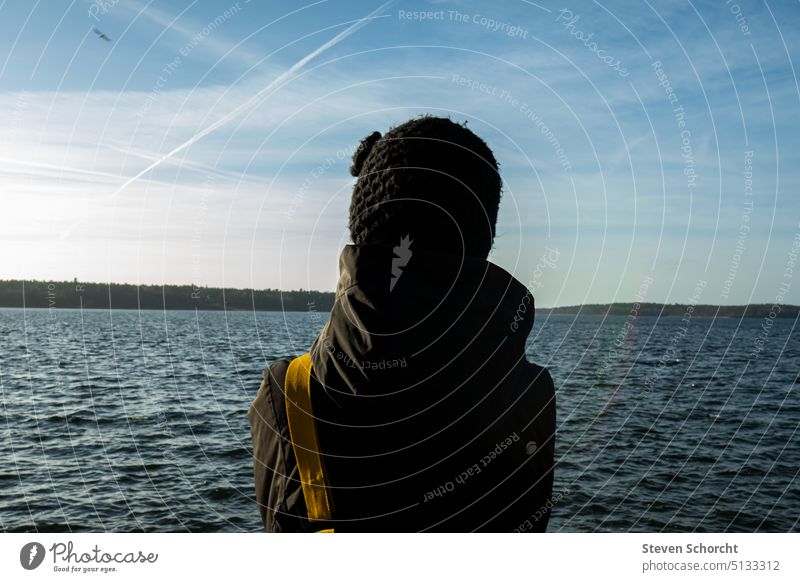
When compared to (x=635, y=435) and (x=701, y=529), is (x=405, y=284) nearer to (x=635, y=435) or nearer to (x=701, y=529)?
(x=701, y=529)

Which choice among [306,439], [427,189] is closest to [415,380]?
[306,439]

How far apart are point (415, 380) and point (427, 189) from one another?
0.57m

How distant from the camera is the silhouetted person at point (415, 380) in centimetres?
188

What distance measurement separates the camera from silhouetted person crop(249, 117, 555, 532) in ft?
6.18

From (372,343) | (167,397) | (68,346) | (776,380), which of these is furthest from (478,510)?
(68,346)

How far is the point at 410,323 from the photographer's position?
1863mm

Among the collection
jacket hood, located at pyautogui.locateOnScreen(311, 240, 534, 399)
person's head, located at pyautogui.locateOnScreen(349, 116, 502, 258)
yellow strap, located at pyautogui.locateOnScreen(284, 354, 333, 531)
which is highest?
person's head, located at pyautogui.locateOnScreen(349, 116, 502, 258)

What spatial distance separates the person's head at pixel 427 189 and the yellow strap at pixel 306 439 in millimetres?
448

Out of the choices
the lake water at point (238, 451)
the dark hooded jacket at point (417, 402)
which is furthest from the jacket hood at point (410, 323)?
the lake water at point (238, 451)

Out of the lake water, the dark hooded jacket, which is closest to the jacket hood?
the dark hooded jacket

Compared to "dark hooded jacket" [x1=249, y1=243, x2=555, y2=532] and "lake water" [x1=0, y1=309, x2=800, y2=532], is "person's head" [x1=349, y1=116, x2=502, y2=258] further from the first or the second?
"lake water" [x1=0, y1=309, x2=800, y2=532]

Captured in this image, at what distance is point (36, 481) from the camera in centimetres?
2005

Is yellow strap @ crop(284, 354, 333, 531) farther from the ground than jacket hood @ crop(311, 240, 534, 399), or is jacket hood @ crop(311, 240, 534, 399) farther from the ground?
jacket hood @ crop(311, 240, 534, 399)
